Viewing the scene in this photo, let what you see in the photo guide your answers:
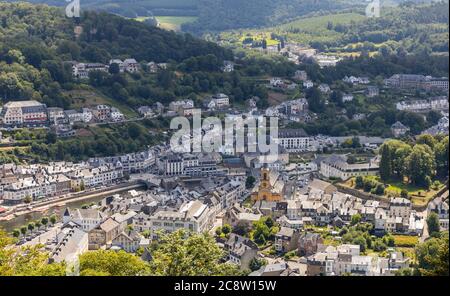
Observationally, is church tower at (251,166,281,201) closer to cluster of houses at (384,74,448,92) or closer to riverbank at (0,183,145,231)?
riverbank at (0,183,145,231)

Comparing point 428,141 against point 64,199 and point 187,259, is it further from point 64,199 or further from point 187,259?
point 187,259

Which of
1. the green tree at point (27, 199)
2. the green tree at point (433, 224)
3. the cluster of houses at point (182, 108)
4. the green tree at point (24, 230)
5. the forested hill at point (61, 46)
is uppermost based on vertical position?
the forested hill at point (61, 46)

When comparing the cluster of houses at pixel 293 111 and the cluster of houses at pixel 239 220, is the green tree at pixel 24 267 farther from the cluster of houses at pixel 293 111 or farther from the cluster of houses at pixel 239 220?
the cluster of houses at pixel 293 111

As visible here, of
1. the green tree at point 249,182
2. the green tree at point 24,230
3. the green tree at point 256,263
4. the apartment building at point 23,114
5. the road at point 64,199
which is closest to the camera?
the green tree at point 256,263

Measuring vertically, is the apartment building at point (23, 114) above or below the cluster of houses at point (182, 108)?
above

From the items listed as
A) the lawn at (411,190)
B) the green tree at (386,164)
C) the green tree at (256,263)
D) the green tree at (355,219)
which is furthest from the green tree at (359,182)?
the green tree at (256,263)

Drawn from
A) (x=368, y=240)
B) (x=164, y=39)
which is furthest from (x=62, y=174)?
(x=164, y=39)

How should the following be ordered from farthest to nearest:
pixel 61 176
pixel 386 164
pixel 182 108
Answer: pixel 182 108 → pixel 61 176 → pixel 386 164

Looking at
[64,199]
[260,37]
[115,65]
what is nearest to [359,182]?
[64,199]
